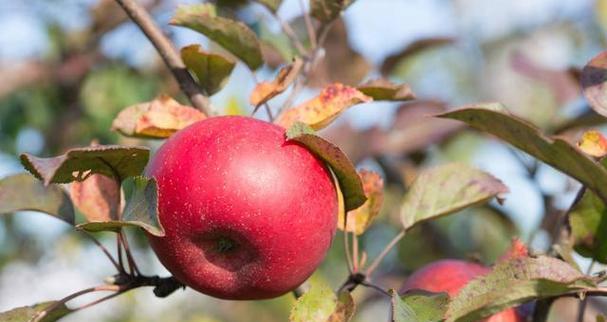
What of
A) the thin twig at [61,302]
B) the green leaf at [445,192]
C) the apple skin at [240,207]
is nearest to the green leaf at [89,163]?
the apple skin at [240,207]

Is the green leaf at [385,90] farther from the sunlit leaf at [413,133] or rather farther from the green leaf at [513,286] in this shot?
the sunlit leaf at [413,133]

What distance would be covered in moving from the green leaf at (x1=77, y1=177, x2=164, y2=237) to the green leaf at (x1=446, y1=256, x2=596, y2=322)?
26cm

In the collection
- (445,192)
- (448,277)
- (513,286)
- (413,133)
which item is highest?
(513,286)

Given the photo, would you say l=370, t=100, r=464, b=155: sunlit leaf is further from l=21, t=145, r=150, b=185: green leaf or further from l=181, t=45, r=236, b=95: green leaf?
l=21, t=145, r=150, b=185: green leaf

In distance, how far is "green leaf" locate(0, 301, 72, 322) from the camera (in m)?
0.85

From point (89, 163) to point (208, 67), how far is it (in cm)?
23

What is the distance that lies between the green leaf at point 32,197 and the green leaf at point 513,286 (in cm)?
48

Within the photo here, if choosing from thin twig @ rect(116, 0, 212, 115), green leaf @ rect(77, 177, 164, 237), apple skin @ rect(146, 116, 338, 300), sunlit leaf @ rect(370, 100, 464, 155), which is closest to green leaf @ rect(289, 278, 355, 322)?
apple skin @ rect(146, 116, 338, 300)

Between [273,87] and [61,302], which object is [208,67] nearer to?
A: [273,87]

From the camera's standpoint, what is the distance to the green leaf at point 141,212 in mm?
707

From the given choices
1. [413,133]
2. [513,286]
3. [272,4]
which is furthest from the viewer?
[413,133]

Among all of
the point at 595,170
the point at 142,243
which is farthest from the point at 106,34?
the point at 595,170

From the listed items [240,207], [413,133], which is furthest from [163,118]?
[413,133]

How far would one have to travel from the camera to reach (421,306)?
81 centimetres
